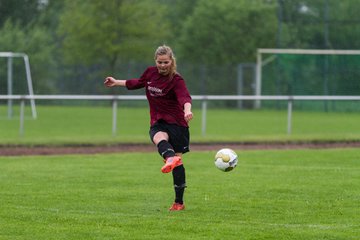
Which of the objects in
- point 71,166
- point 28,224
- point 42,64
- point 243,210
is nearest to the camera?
point 28,224

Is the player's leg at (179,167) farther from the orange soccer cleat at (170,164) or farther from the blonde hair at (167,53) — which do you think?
the blonde hair at (167,53)

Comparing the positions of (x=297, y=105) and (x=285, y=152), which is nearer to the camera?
(x=285, y=152)

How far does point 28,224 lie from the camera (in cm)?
952

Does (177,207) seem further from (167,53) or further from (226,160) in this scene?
(167,53)

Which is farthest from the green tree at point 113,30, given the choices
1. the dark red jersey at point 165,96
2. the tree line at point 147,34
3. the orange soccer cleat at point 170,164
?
the orange soccer cleat at point 170,164

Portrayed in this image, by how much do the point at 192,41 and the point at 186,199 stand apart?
44870 millimetres

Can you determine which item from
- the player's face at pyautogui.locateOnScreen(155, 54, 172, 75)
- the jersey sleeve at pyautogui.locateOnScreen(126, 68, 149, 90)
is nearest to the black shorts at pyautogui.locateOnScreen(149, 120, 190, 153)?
the jersey sleeve at pyautogui.locateOnScreen(126, 68, 149, 90)

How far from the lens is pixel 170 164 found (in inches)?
400

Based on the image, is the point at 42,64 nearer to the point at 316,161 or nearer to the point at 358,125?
the point at 358,125

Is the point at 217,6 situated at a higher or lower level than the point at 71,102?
higher

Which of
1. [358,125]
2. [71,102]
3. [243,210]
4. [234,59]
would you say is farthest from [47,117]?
[243,210]

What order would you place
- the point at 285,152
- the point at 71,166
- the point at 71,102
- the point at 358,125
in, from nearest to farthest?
the point at 71,166 → the point at 285,152 → the point at 358,125 → the point at 71,102

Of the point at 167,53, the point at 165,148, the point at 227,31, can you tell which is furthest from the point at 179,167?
the point at 227,31

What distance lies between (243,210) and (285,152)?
8.80 m
